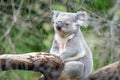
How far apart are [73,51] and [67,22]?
414 mm

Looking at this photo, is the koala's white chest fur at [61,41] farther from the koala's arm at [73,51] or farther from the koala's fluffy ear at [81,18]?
the koala's fluffy ear at [81,18]

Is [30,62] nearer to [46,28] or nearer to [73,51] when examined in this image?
[73,51]

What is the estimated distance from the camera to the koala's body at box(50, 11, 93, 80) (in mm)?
6684

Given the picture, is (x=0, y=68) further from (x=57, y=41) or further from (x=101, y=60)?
(x=101, y=60)

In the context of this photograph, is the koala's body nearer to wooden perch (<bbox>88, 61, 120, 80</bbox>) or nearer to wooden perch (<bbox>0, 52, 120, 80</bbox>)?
wooden perch (<bbox>88, 61, 120, 80</bbox>)

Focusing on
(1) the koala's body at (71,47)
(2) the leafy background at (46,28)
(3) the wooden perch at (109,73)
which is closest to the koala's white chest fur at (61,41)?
(1) the koala's body at (71,47)

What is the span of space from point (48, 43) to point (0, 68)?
298 centimetres

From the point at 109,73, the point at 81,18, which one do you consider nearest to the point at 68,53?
the point at 81,18

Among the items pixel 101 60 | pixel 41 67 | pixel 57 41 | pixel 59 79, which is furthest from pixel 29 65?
pixel 101 60

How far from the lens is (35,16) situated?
941cm

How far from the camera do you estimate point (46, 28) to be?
360 inches

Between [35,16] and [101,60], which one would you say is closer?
[101,60]

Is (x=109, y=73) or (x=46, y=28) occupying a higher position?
(x=46, y=28)

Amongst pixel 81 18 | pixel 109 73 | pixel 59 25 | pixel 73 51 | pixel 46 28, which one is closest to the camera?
pixel 109 73
